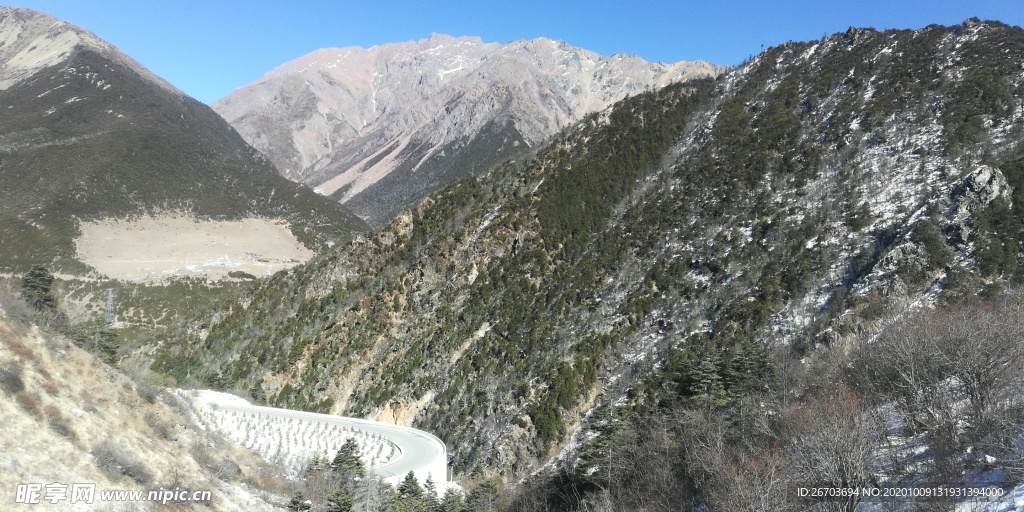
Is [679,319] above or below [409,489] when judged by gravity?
above

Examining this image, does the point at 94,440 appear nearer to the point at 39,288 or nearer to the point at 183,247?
the point at 39,288

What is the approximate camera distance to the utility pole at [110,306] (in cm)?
6276

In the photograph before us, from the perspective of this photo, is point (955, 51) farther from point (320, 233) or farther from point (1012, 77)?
point (320, 233)

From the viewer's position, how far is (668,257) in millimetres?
34344

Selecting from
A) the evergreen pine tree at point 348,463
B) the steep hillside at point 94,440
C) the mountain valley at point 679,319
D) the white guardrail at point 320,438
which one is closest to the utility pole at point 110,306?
the mountain valley at point 679,319

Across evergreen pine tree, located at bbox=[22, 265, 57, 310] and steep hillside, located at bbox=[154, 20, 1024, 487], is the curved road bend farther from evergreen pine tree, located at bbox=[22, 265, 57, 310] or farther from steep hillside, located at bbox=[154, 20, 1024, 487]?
evergreen pine tree, located at bbox=[22, 265, 57, 310]

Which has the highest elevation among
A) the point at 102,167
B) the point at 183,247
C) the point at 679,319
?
the point at 102,167

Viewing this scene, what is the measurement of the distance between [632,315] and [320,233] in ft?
350

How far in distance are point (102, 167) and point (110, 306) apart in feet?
216

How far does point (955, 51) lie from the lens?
38156 mm

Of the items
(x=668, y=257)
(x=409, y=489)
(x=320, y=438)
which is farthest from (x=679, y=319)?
(x=320, y=438)

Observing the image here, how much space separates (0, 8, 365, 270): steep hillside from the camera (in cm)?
9362

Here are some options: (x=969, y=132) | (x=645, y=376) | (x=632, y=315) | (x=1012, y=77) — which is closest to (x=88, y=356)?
(x=645, y=376)

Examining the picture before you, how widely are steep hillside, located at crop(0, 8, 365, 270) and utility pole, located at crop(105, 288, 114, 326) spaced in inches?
539
